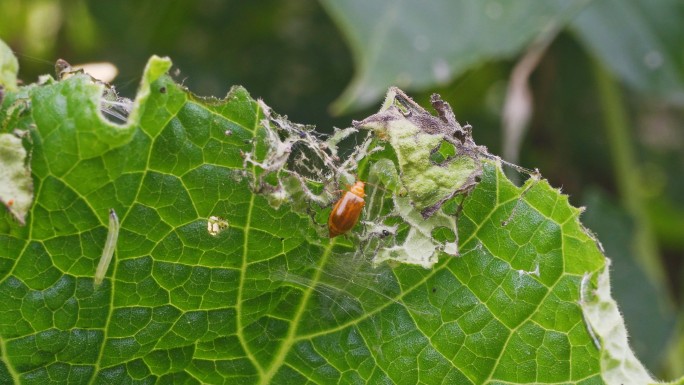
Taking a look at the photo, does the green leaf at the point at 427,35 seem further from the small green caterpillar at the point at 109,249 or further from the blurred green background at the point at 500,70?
the small green caterpillar at the point at 109,249

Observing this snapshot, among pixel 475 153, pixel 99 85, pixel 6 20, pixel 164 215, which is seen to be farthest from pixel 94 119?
Answer: pixel 6 20

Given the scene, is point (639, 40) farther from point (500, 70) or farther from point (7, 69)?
point (7, 69)

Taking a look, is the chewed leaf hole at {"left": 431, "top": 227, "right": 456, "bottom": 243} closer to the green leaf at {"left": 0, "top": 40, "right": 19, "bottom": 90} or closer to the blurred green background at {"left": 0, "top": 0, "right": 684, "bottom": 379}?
the green leaf at {"left": 0, "top": 40, "right": 19, "bottom": 90}

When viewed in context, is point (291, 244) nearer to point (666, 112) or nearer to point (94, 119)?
point (94, 119)

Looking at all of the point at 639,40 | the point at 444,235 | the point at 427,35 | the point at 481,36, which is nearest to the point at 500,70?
the point at 639,40

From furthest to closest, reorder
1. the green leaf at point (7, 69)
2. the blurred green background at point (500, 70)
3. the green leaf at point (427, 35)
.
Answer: the blurred green background at point (500, 70) → the green leaf at point (427, 35) → the green leaf at point (7, 69)

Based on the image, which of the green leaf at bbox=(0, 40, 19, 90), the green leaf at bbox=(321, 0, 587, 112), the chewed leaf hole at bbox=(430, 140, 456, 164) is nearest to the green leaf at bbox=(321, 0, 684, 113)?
the green leaf at bbox=(321, 0, 587, 112)

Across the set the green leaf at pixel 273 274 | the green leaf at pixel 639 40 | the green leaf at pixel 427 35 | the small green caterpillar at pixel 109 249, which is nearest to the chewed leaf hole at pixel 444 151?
the green leaf at pixel 273 274
